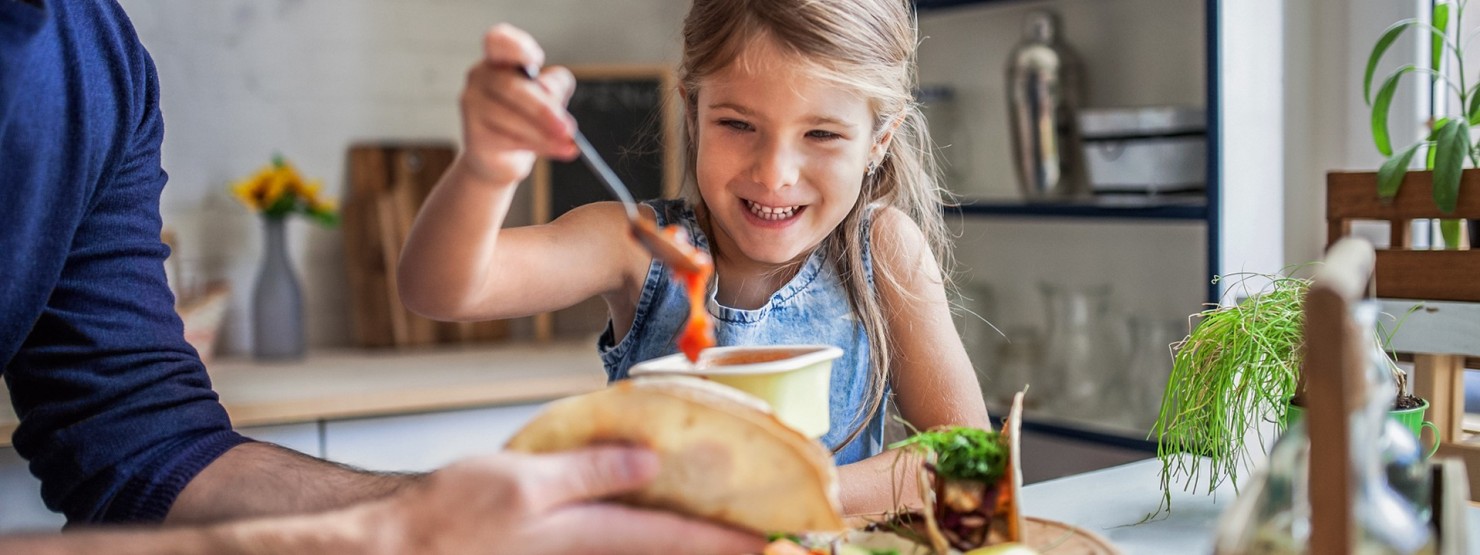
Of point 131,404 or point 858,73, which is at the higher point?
point 858,73

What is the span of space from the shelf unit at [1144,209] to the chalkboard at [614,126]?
2.32 feet

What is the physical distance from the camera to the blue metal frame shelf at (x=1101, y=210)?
2.12 meters

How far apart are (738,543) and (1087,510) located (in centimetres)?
54

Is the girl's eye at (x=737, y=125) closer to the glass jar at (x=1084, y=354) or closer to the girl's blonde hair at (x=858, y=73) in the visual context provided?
the girl's blonde hair at (x=858, y=73)

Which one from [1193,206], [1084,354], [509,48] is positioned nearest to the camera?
[509,48]

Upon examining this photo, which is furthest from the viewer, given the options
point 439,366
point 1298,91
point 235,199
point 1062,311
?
point 235,199

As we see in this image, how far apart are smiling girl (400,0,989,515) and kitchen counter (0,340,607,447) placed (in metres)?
0.88

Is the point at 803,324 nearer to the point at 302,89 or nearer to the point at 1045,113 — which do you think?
the point at 1045,113

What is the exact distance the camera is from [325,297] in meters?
2.95

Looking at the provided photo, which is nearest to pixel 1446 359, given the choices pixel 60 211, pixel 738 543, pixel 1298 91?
pixel 1298 91

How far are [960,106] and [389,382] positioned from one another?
139cm

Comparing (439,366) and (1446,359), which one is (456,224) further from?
(439,366)

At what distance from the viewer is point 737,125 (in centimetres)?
126

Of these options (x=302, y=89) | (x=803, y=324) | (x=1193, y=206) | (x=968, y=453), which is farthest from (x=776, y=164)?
(x=302, y=89)
